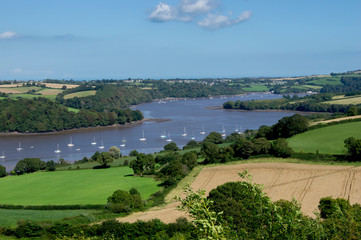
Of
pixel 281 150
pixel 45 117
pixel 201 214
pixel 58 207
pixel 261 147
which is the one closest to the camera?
pixel 201 214

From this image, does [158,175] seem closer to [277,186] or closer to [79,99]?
[277,186]

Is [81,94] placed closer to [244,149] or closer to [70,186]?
[70,186]

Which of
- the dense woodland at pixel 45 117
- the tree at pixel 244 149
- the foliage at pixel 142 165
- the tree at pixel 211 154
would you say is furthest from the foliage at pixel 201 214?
the dense woodland at pixel 45 117

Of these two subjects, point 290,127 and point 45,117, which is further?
point 45,117

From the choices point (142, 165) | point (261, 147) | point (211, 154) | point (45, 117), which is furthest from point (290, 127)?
point (45, 117)

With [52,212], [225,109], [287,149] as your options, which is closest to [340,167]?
[287,149]

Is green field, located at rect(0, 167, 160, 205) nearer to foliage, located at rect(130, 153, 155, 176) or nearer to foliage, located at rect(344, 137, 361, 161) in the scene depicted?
foliage, located at rect(130, 153, 155, 176)

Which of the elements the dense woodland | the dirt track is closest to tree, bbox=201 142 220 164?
the dirt track
